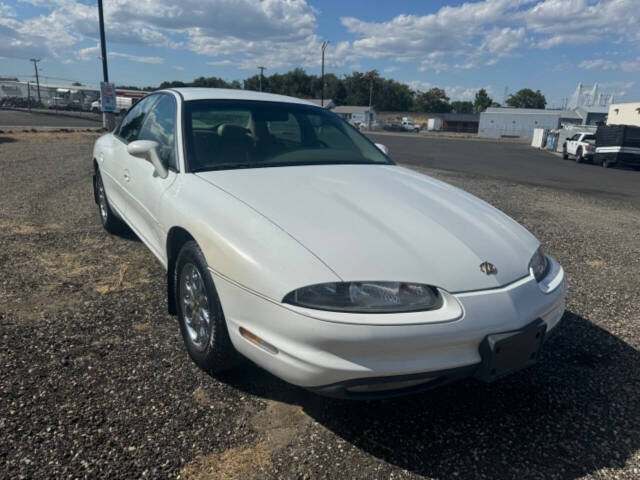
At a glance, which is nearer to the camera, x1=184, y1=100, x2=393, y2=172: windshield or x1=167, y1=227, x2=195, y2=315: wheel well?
x1=167, y1=227, x2=195, y2=315: wheel well

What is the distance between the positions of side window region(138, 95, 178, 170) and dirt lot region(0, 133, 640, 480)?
1.13 meters

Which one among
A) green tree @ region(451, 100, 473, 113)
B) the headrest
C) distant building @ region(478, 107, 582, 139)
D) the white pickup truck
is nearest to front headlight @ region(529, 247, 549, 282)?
the headrest

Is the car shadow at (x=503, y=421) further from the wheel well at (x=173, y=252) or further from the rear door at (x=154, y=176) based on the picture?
the rear door at (x=154, y=176)

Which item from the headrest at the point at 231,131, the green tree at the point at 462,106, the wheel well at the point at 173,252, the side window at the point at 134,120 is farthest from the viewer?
the green tree at the point at 462,106

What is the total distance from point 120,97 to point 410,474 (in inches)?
2217

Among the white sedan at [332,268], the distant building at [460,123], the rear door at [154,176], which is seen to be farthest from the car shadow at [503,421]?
the distant building at [460,123]

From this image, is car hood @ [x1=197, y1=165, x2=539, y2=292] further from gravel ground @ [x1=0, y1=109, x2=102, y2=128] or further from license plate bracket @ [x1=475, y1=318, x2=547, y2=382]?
gravel ground @ [x1=0, y1=109, x2=102, y2=128]

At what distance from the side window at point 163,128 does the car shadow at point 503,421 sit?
1.47m

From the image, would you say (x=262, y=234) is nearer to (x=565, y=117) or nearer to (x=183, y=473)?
(x=183, y=473)

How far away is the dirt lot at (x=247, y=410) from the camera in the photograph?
1.97 m

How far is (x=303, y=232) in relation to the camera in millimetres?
2062

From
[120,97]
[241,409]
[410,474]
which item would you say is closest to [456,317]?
[410,474]

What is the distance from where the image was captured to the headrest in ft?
10.2

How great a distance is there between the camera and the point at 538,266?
7.91 ft
